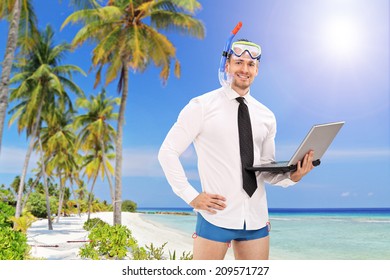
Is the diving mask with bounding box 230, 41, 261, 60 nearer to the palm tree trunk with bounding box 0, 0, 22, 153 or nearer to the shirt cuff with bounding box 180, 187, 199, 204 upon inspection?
the shirt cuff with bounding box 180, 187, 199, 204

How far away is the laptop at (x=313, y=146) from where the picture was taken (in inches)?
65.4

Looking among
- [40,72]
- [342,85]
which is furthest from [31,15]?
[342,85]

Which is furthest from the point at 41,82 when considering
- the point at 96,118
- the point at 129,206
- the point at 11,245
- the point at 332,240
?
the point at 129,206

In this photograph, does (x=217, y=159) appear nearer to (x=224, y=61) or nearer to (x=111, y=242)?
(x=224, y=61)

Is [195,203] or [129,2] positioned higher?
[129,2]

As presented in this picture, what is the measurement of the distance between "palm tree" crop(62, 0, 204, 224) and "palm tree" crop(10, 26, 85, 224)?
342 centimetres

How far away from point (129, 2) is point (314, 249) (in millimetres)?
16913

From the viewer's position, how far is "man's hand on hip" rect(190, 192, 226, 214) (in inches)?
67.2

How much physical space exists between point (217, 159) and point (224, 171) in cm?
6

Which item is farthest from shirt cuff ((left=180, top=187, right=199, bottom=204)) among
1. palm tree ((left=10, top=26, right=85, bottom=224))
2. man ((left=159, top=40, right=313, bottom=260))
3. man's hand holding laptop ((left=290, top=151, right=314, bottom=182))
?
palm tree ((left=10, top=26, right=85, bottom=224))

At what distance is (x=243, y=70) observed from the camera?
6.06 ft
